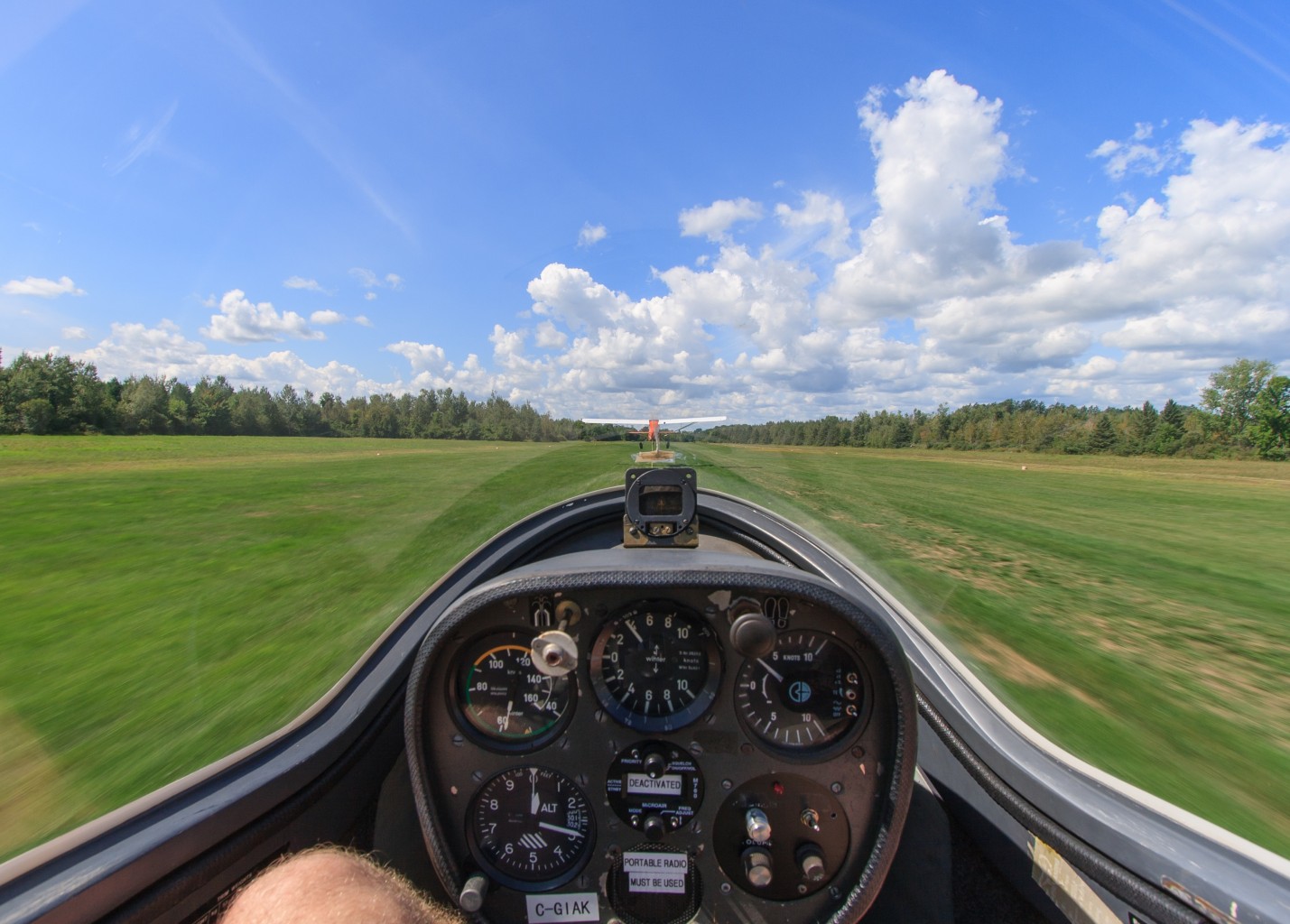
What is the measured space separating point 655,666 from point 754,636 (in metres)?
0.39

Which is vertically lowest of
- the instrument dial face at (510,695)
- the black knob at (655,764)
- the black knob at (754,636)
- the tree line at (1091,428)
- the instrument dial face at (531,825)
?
the instrument dial face at (531,825)

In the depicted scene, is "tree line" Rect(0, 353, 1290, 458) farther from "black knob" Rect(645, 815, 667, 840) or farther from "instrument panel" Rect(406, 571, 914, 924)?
"black knob" Rect(645, 815, 667, 840)

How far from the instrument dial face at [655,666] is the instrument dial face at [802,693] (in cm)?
14

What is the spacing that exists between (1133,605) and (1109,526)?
36 cm

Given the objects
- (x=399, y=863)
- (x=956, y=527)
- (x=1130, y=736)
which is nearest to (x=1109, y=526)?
(x=956, y=527)

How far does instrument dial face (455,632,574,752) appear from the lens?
2184 millimetres

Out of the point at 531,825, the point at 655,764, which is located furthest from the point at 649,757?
the point at 531,825

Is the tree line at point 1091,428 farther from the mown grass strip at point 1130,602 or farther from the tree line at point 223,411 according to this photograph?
the tree line at point 223,411

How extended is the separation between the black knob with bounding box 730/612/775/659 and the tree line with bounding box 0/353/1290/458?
120 centimetres

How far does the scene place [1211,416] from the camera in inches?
73.2

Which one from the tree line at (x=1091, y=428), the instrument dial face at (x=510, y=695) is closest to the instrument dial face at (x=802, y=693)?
the instrument dial face at (x=510, y=695)

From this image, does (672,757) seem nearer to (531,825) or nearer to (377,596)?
(531,825)

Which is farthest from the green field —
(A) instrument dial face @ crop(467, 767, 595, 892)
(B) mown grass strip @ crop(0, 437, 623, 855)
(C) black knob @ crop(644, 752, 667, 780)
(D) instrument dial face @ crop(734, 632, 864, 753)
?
(C) black knob @ crop(644, 752, 667, 780)

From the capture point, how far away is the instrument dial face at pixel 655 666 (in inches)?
85.4
